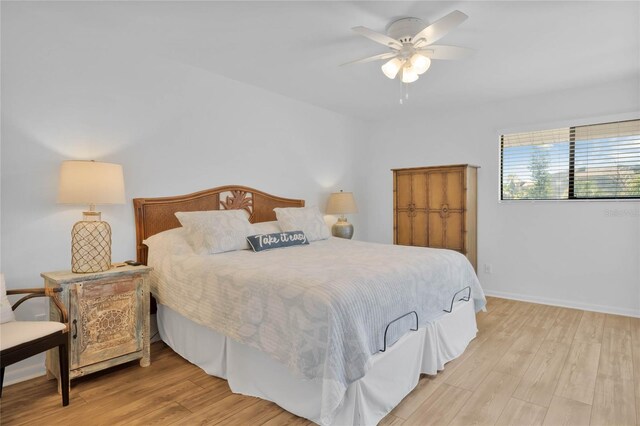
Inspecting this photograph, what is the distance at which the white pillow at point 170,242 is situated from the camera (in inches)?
110

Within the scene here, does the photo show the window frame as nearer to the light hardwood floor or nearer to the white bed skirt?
the light hardwood floor


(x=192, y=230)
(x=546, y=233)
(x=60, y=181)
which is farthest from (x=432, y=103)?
(x=60, y=181)

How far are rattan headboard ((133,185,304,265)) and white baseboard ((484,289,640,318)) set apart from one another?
2.85 meters

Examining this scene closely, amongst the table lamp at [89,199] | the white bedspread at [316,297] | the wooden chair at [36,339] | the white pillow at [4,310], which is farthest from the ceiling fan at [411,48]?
the white pillow at [4,310]

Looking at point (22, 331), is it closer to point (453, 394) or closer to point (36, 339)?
point (36, 339)

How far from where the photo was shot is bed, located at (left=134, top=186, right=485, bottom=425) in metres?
1.71

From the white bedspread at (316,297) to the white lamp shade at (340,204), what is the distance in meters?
1.74

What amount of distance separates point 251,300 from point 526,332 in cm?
260

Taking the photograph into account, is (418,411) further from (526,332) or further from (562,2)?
(562,2)

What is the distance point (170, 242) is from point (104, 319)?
2.39 ft

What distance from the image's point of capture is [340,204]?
15.4 feet

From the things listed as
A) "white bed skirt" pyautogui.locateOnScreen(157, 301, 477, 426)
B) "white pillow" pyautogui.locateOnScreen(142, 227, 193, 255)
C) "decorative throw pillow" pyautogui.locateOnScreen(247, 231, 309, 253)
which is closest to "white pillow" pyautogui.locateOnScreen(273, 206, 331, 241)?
"decorative throw pillow" pyautogui.locateOnScreen(247, 231, 309, 253)

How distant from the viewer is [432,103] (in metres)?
4.51

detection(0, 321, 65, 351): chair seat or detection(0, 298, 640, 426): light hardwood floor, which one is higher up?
detection(0, 321, 65, 351): chair seat
